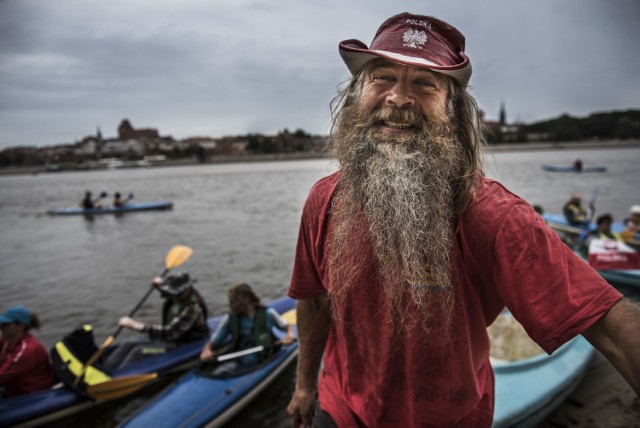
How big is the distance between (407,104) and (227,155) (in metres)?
129

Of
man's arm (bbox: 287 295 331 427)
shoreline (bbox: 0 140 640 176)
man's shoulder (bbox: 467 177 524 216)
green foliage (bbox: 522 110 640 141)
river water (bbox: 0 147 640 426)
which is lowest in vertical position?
river water (bbox: 0 147 640 426)

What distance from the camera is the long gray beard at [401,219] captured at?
136 cm

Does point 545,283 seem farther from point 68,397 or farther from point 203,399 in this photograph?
point 68,397

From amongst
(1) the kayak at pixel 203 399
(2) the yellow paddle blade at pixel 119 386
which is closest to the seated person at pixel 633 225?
(1) the kayak at pixel 203 399

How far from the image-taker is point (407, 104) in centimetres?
149

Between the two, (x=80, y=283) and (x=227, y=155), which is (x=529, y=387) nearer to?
(x=80, y=283)

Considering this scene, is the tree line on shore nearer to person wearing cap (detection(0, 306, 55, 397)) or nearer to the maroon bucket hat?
person wearing cap (detection(0, 306, 55, 397))

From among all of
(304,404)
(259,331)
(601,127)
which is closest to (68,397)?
(259,331)

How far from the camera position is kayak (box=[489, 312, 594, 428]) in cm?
415

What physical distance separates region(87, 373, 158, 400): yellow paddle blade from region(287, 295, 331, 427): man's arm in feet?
16.4

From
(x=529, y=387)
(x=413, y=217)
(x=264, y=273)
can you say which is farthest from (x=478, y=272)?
(x=264, y=273)

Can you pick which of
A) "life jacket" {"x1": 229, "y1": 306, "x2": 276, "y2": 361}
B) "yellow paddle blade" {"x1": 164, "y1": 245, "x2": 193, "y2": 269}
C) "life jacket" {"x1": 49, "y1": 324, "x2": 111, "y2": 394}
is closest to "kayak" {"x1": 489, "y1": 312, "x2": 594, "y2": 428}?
"life jacket" {"x1": 229, "y1": 306, "x2": 276, "y2": 361}

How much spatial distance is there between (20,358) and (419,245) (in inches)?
242

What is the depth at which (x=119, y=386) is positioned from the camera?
19.6 ft
